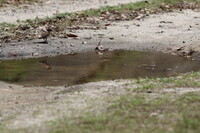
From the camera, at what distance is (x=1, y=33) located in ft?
47.9

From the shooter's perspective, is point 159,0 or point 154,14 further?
point 159,0

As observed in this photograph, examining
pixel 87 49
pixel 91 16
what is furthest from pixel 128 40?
pixel 91 16

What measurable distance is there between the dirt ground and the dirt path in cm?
26

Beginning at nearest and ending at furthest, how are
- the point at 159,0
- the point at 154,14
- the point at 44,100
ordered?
the point at 44,100 < the point at 154,14 < the point at 159,0

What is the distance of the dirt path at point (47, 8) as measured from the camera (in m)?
17.0

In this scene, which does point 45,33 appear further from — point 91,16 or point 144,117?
point 144,117

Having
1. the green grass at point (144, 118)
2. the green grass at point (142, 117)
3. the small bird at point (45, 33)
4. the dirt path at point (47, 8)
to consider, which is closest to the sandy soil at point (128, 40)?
the small bird at point (45, 33)

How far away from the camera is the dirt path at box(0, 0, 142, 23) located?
1698cm

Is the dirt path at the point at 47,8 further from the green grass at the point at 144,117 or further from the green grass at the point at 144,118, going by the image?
the green grass at the point at 144,118

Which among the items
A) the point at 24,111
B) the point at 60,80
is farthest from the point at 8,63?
the point at 24,111

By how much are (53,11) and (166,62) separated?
693cm

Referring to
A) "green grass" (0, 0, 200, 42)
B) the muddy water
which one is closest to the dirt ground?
the muddy water

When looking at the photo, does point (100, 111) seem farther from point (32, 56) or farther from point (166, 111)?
point (32, 56)

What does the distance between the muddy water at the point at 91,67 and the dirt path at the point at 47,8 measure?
436 centimetres
